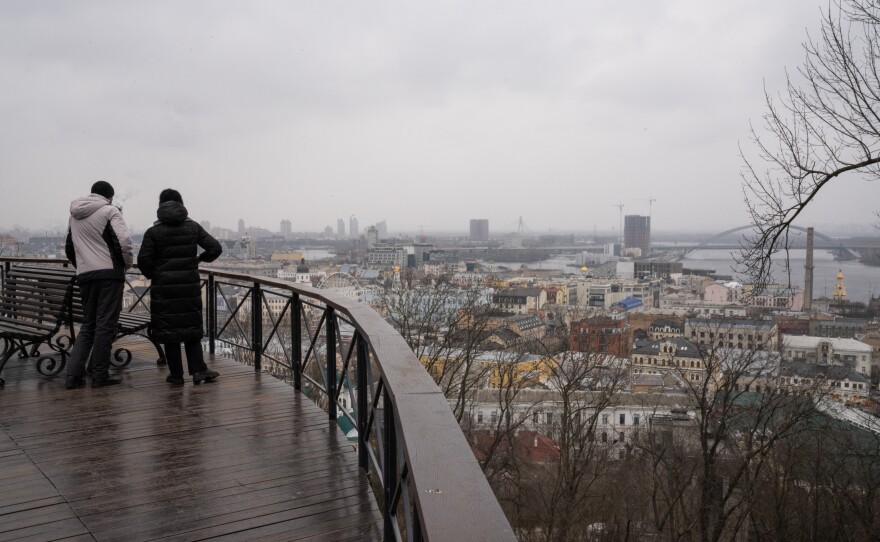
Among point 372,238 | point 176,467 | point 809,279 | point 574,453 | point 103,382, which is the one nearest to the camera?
point 176,467

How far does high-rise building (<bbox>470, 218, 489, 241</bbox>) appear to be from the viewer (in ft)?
218

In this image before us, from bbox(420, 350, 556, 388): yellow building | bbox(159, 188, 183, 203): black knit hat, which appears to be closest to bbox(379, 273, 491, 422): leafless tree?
bbox(420, 350, 556, 388): yellow building

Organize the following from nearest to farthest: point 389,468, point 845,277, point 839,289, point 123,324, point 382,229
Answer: point 389,468 < point 123,324 < point 839,289 < point 845,277 < point 382,229

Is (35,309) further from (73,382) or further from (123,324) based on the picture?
(73,382)

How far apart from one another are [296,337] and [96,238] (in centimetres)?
174

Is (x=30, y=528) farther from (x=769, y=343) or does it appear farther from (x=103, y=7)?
(x=769, y=343)

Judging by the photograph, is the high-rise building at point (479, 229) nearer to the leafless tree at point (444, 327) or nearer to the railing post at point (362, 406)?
the leafless tree at point (444, 327)

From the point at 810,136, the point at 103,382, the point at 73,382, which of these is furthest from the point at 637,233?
the point at 73,382

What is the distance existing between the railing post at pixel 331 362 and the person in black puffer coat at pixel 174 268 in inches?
54.7

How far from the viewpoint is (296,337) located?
5.10m

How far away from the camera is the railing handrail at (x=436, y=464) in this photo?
3.75 ft

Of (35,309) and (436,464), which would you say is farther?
(35,309)

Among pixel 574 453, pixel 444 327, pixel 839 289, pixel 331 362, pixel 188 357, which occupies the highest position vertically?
pixel 331 362

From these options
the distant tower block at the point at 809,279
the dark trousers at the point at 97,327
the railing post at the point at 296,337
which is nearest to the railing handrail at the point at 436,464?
the railing post at the point at 296,337
